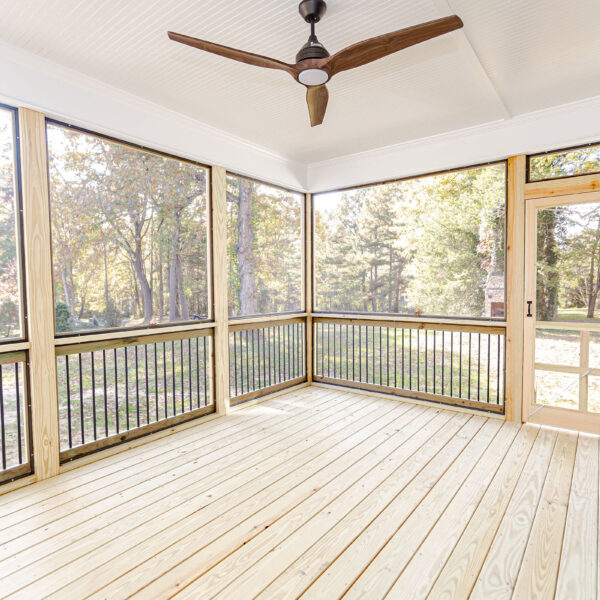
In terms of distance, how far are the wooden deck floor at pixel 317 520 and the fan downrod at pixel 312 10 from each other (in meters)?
2.73

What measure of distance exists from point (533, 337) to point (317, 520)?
8.74 ft

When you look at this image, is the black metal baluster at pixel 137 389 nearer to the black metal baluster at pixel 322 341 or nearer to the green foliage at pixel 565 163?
the black metal baluster at pixel 322 341

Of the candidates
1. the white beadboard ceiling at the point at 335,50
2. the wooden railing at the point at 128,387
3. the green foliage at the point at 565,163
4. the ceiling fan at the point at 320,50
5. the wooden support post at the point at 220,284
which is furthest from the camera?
the wooden support post at the point at 220,284

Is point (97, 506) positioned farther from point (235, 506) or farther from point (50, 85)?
point (50, 85)

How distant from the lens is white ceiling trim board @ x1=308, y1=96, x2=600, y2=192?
3.22 metres

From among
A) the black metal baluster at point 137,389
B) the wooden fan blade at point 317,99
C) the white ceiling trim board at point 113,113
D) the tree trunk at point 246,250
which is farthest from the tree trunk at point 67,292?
the wooden fan blade at point 317,99

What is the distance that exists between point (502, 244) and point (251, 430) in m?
3.00

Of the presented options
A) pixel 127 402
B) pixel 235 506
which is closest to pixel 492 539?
pixel 235 506

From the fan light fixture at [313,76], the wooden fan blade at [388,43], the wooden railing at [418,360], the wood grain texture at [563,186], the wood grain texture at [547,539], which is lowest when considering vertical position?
the wood grain texture at [547,539]

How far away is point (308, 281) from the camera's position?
5.04 m

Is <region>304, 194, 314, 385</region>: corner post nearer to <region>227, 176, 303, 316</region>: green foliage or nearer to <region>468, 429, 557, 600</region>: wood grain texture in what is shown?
<region>227, 176, 303, 316</region>: green foliage

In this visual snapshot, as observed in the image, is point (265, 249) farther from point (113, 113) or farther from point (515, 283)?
point (515, 283)

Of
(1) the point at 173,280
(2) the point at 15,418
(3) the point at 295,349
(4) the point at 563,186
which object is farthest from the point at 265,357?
(4) the point at 563,186

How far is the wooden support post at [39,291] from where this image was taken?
2.53 meters
